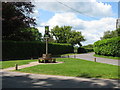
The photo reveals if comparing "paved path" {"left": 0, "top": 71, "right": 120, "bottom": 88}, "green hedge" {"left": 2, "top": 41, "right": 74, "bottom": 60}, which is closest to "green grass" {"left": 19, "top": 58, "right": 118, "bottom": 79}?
"paved path" {"left": 0, "top": 71, "right": 120, "bottom": 88}

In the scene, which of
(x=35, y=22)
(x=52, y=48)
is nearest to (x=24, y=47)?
(x=35, y=22)

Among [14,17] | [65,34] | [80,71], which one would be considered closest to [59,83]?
[80,71]

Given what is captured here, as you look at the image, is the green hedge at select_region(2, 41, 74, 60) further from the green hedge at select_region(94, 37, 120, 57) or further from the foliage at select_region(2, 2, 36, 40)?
the green hedge at select_region(94, 37, 120, 57)

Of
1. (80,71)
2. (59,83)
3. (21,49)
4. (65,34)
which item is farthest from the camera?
(65,34)

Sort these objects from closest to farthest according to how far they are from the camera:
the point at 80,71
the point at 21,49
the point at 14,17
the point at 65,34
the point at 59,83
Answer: the point at 59,83 → the point at 80,71 → the point at 14,17 → the point at 21,49 → the point at 65,34

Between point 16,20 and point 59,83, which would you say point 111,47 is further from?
point 59,83

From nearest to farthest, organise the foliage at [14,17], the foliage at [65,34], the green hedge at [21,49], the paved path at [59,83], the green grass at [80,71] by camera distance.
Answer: the paved path at [59,83]
the green grass at [80,71]
the foliage at [14,17]
the green hedge at [21,49]
the foliage at [65,34]

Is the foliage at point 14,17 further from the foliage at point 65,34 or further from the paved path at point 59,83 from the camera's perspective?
the foliage at point 65,34

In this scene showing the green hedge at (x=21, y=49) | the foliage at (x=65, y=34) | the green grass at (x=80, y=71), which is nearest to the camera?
Result: the green grass at (x=80, y=71)

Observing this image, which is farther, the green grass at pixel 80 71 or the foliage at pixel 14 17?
the foliage at pixel 14 17

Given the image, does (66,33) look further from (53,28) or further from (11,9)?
(11,9)

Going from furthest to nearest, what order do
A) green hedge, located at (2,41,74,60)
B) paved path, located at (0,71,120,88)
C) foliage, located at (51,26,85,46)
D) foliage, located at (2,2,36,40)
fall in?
1. foliage, located at (51,26,85,46)
2. green hedge, located at (2,41,74,60)
3. foliage, located at (2,2,36,40)
4. paved path, located at (0,71,120,88)

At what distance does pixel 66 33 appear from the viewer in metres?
70.7

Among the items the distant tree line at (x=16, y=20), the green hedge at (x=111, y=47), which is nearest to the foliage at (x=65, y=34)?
the distant tree line at (x=16, y=20)
